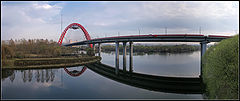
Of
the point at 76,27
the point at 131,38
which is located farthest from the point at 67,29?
the point at 131,38

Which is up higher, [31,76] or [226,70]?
[226,70]

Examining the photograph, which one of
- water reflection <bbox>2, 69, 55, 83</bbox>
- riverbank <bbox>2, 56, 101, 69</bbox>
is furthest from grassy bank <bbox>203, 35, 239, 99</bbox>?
riverbank <bbox>2, 56, 101, 69</bbox>

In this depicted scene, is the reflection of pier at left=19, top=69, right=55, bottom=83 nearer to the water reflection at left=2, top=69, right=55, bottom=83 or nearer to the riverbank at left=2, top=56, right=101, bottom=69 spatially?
the water reflection at left=2, top=69, right=55, bottom=83

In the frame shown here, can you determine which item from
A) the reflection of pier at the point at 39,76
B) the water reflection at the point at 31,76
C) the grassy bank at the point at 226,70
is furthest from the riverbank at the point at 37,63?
the grassy bank at the point at 226,70

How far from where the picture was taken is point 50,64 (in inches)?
958

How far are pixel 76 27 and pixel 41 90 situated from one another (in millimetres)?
58421

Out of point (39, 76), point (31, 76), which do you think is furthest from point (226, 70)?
point (31, 76)

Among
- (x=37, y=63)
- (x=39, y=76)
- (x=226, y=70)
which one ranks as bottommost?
(x=39, y=76)

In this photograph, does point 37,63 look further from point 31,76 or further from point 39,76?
point 39,76

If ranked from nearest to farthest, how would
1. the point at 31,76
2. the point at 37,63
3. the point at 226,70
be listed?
the point at 226,70, the point at 31,76, the point at 37,63

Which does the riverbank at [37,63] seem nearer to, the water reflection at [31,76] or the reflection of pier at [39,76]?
the water reflection at [31,76]

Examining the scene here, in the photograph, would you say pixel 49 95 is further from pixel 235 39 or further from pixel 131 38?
pixel 131 38

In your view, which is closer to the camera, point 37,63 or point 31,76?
point 31,76

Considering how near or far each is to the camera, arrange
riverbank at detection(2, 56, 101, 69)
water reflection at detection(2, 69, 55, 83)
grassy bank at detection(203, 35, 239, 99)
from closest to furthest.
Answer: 1. grassy bank at detection(203, 35, 239, 99)
2. water reflection at detection(2, 69, 55, 83)
3. riverbank at detection(2, 56, 101, 69)
